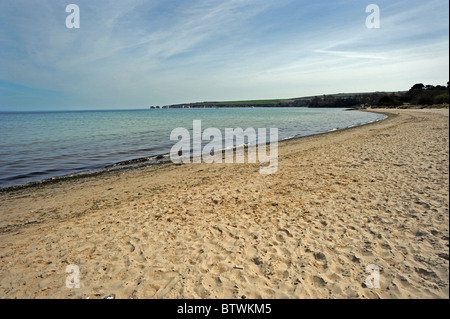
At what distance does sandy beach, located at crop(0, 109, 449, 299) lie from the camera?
12.3 ft

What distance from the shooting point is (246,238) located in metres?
5.14

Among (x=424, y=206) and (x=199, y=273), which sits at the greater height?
(x=424, y=206)

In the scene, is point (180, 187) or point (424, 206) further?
point (180, 187)

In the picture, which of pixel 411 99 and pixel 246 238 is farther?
pixel 411 99

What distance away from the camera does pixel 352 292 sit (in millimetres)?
3432

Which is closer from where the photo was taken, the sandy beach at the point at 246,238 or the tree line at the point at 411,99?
the sandy beach at the point at 246,238

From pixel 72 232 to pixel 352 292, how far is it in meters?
6.29

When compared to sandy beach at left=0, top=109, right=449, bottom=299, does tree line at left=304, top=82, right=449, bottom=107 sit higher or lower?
higher

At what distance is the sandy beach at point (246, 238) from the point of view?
3738 mm

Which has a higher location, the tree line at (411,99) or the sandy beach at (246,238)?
the tree line at (411,99)

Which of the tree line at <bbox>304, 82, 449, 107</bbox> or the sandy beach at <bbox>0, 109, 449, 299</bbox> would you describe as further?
the tree line at <bbox>304, 82, 449, 107</bbox>

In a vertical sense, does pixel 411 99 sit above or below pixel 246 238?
above
